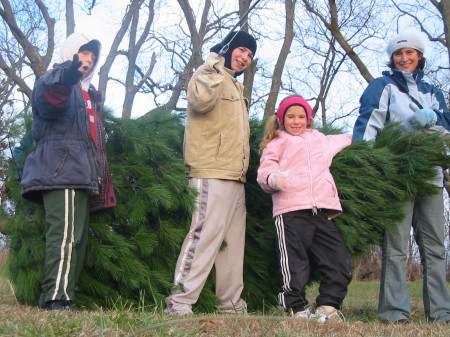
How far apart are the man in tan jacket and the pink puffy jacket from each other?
0.26 m

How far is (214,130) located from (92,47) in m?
1.02

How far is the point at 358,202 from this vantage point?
158 inches

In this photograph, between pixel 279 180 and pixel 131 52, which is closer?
pixel 279 180

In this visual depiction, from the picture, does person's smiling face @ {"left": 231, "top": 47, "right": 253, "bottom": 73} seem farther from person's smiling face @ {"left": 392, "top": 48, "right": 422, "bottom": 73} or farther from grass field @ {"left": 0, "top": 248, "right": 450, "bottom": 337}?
grass field @ {"left": 0, "top": 248, "right": 450, "bottom": 337}

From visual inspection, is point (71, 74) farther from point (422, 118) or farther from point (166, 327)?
point (422, 118)

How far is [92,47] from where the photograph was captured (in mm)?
3980

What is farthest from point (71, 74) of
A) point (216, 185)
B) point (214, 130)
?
point (216, 185)

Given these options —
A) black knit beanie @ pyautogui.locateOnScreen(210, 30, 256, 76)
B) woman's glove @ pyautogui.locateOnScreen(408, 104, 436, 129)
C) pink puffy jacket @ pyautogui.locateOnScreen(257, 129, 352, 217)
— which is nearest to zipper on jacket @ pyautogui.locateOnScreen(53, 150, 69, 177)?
pink puffy jacket @ pyautogui.locateOnScreen(257, 129, 352, 217)

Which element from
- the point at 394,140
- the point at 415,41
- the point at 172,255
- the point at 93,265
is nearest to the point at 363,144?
the point at 394,140

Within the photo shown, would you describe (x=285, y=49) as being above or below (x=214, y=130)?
above

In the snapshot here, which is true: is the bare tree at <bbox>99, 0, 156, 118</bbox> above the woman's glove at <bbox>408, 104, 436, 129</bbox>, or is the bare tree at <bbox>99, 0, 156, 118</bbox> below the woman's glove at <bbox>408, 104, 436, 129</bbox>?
above

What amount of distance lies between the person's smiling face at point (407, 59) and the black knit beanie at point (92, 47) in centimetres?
222

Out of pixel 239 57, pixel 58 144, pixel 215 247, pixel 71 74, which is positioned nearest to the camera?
pixel 71 74

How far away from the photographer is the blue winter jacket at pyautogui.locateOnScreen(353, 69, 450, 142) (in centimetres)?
417
